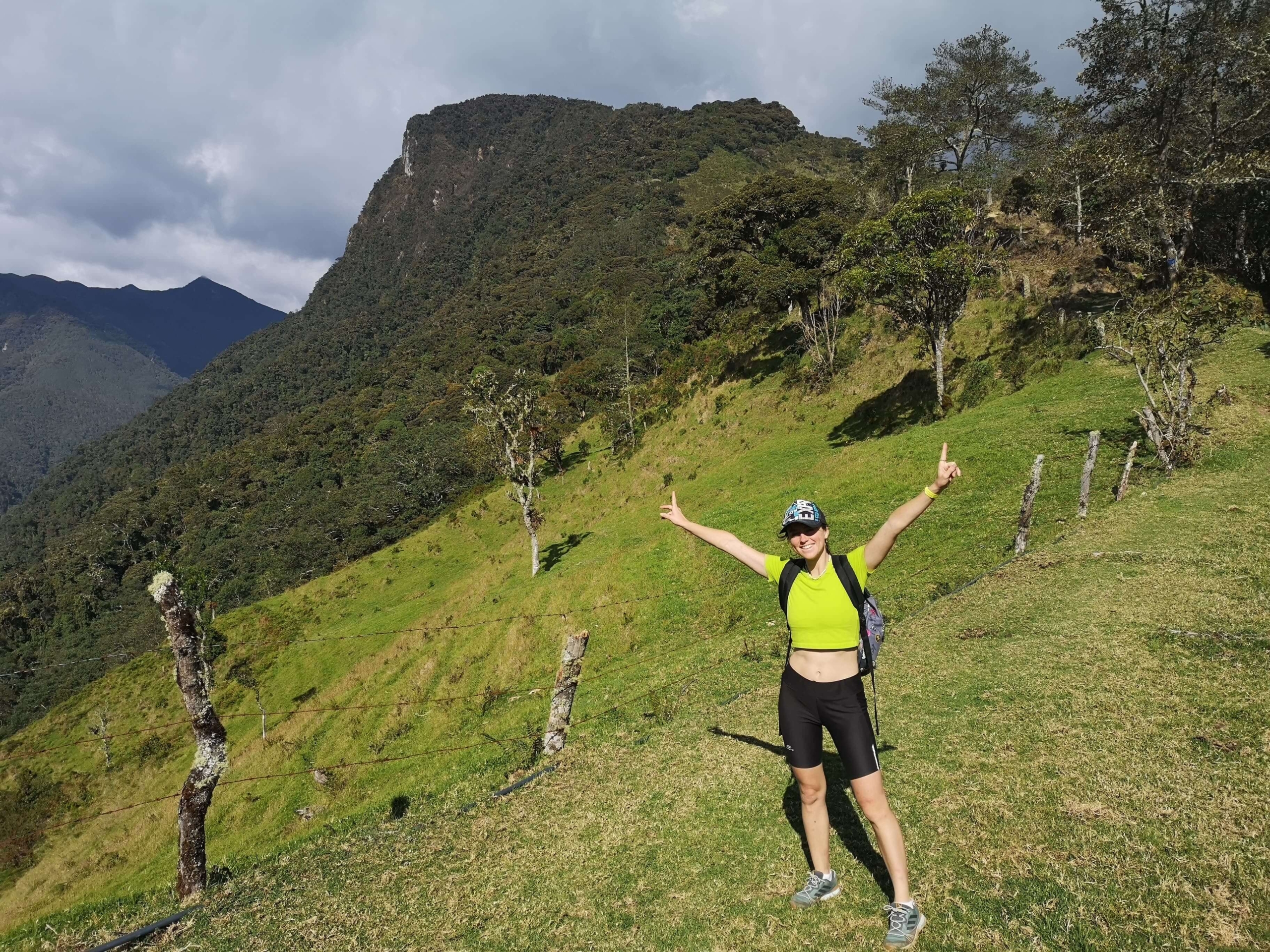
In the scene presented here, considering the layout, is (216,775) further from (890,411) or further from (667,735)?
(890,411)

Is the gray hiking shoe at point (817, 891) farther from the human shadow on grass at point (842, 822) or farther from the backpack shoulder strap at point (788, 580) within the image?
the backpack shoulder strap at point (788, 580)

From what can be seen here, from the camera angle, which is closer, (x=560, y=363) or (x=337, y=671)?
(x=337, y=671)

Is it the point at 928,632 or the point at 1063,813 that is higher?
the point at 1063,813

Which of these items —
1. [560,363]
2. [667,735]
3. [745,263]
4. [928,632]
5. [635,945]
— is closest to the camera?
[635,945]

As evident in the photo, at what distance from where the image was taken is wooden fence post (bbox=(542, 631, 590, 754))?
372 inches

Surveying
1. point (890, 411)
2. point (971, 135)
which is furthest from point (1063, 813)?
point (971, 135)

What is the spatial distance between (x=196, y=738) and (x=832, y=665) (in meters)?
7.44

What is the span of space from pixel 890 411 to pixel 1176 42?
1907cm

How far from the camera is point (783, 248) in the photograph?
39.3m

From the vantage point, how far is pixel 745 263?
130 feet

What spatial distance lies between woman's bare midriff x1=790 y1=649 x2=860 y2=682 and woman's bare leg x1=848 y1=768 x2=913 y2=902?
0.68 m

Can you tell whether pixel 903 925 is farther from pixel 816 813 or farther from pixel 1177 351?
pixel 1177 351

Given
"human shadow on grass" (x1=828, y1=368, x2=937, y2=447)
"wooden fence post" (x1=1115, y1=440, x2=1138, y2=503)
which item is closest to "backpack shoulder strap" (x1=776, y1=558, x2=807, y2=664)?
"wooden fence post" (x1=1115, y1=440, x2=1138, y2=503)

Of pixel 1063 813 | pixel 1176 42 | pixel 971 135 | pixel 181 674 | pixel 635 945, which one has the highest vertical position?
pixel 971 135
